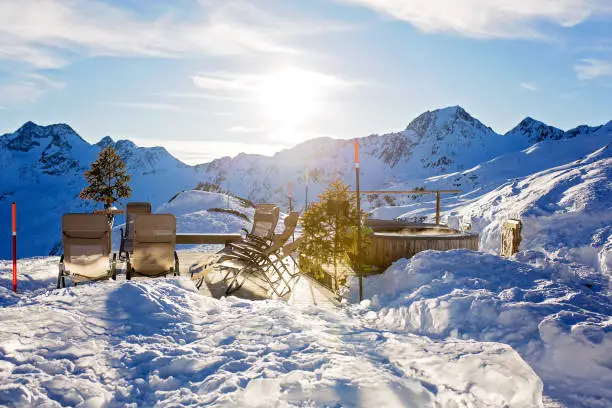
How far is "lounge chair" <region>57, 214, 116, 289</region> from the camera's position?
5.90 m

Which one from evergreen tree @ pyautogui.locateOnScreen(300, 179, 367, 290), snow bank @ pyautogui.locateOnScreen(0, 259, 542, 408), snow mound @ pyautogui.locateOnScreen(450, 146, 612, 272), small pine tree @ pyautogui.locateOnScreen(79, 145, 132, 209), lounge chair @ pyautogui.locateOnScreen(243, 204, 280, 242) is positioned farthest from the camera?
small pine tree @ pyautogui.locateOnScreen(79, 145, 132, 209)

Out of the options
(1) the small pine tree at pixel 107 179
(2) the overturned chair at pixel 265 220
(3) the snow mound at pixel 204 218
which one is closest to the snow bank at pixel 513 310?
(2) the overturned chair at pixel 265 220

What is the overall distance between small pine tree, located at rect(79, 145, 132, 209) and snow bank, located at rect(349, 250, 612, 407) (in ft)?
42.6

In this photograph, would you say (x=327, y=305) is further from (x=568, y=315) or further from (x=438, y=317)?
(x=568, y=315)

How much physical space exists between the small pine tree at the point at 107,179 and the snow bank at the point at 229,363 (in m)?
13.5

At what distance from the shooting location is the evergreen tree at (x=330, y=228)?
653 centimetres

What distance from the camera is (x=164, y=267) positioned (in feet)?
20.2

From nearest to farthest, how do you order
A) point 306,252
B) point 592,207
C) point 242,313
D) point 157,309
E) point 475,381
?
→ point 475,381
point 157,309
point 242,313
point 306,252
point 592,207

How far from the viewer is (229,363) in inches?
113

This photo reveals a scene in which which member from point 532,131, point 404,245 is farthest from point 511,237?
point 532,131

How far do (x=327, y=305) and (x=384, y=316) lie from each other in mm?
750

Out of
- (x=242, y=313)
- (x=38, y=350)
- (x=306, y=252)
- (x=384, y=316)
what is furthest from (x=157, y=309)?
(x=306, y=252)

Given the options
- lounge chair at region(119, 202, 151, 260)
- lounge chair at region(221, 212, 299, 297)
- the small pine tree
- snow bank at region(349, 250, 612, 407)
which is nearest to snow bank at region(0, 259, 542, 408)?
snow bank at region(349, 250, 612, 407)

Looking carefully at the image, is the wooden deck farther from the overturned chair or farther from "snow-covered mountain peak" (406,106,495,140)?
"snow-covered mountain peak" (406,106,495,140)
